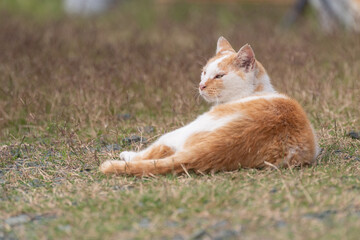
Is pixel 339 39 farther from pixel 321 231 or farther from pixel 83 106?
pixel 321 231

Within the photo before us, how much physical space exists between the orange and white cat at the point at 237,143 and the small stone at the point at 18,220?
782 mm

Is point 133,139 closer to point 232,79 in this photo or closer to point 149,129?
point 149,129

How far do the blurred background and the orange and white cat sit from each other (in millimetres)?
1098

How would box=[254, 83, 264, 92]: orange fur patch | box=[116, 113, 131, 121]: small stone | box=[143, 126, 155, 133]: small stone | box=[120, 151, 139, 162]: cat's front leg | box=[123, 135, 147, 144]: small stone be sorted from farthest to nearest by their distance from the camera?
1. box=[116, 113, 131, 121]: small stone
2. box=[143, 126, 155, 133]: small stone
3. box=[123, 135, 147, 144]: small stone
4. box=[254, 83, 264, 92]: orange fur patch
5. box=[120, 151, 139, 162]: cat's front leg

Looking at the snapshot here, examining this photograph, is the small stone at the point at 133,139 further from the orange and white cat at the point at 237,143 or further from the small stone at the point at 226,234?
the small stone at the point at 226,234

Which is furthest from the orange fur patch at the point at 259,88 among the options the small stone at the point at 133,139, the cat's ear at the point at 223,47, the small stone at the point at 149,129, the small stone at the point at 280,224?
the small stone at the point at 280,224

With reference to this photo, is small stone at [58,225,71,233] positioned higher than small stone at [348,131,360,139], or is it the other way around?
small stone at [58,225,71,233]

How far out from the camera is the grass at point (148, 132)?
2.97m

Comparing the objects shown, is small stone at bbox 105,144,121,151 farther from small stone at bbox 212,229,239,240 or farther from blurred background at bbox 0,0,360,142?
small stone at bbox 212,229,239,240

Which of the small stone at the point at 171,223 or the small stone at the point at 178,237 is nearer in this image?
the small stone at the point at 178,237

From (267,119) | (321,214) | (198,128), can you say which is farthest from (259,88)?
(321,214)

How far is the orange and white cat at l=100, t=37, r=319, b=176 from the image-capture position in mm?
3660

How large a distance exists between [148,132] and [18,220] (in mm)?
2241

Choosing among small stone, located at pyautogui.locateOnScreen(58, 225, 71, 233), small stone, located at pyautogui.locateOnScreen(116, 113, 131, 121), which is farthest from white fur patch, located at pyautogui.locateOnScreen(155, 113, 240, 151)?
small stone, located at pyautogui.locateOnScreen(116, 113, 131, 121)
